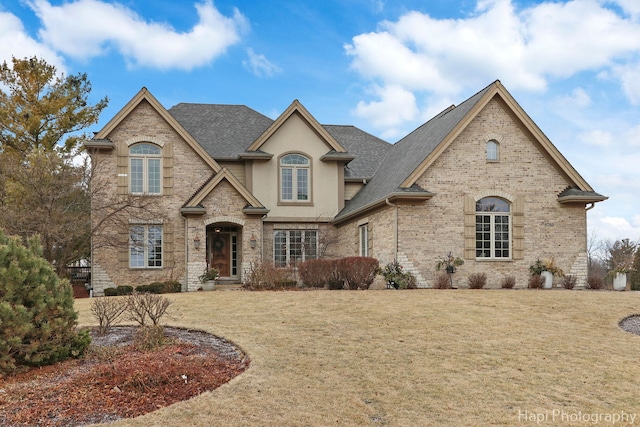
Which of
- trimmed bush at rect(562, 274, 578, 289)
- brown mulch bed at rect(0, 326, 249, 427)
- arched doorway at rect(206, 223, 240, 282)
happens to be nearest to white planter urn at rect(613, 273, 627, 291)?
trimmed bush at rect(562, 274, 578, 289)

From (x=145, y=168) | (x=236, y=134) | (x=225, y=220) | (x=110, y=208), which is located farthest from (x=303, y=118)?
(x=110, y=208)

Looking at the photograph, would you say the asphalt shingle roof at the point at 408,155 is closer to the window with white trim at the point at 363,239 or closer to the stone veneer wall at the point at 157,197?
the window with white trim at the point at 363,239

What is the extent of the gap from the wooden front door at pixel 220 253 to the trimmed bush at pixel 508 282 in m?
10.7

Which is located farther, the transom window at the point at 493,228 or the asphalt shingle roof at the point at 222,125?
the asphalt shingle roof at the point at 222,125

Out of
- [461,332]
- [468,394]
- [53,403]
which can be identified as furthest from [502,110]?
[53,403]

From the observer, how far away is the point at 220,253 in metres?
25.2

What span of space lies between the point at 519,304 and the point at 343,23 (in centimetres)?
848

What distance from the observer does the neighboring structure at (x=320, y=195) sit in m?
20.9

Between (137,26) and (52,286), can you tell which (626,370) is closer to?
(52,286)

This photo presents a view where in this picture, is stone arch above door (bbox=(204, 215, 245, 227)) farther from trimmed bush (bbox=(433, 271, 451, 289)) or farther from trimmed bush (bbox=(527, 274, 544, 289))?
trimmed bush (bbox=(527, 274, 544, 289))

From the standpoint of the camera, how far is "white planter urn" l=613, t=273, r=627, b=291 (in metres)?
21.1

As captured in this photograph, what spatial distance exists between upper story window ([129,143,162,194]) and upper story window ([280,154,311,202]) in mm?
5098

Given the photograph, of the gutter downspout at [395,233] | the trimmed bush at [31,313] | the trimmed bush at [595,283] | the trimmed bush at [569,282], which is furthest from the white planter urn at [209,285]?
the trimmed bush at [595,283]

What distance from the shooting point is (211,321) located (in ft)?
43.2
